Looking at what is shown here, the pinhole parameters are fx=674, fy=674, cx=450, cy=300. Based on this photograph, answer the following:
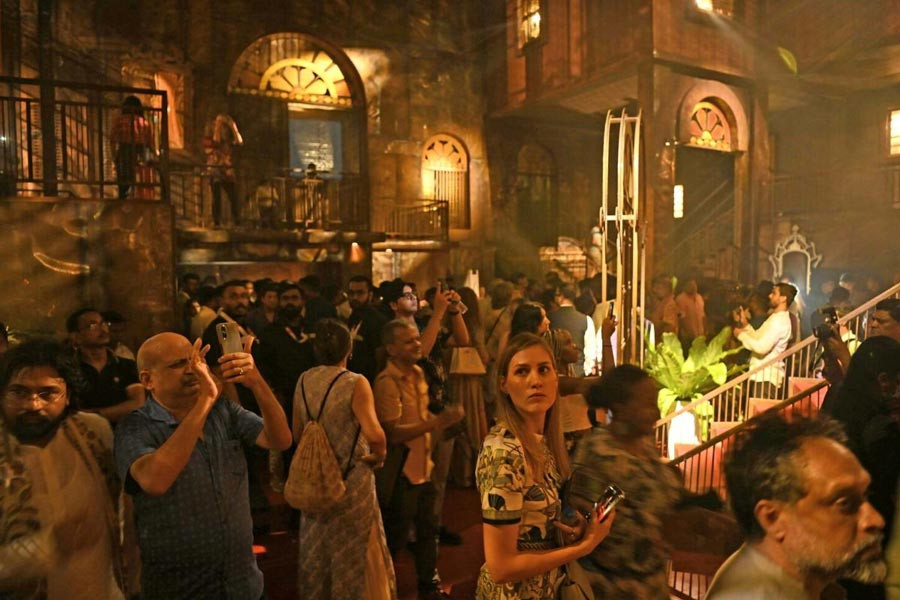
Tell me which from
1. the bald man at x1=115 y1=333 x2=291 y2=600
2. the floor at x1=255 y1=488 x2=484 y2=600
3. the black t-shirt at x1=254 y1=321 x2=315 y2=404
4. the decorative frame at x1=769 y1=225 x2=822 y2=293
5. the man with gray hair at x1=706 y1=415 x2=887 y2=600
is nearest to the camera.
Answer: the man with gray hair at x1=706 y1=415 x2=887 y2=600

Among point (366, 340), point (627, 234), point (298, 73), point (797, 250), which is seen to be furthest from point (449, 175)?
point (366, 340)

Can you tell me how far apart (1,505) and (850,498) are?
2490 millimetres

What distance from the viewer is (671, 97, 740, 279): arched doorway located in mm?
15461

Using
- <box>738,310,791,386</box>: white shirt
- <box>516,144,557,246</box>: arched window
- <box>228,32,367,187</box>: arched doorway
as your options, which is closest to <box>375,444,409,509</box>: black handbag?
<box>738,310,791,386</box>: white shirt

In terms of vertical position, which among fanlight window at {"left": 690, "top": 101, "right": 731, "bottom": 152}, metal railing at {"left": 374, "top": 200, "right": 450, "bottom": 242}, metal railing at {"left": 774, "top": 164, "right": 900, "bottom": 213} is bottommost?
metal railing at {"left": 374, "top": 200, "right": 450, "bottom": 242}

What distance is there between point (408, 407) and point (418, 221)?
1383 centimetres

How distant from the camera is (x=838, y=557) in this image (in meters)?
1.63

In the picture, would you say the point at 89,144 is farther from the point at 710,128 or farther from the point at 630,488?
the point at 710,128

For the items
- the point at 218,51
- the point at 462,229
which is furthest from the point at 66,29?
the point at 462,229

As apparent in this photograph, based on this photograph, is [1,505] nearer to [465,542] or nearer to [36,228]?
[465,542]

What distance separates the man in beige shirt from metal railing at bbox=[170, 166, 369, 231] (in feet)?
36.0

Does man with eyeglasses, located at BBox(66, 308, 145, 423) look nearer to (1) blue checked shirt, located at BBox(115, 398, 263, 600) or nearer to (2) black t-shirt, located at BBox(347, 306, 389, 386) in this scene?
(1) blue checked shirt, located at BBox(115, 398, 263, 600)

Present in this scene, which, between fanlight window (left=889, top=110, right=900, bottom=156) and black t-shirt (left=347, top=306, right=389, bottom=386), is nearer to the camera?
black t-shirt (left=347, top=306, right=389, bottom=386)

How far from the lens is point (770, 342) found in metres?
6.80
